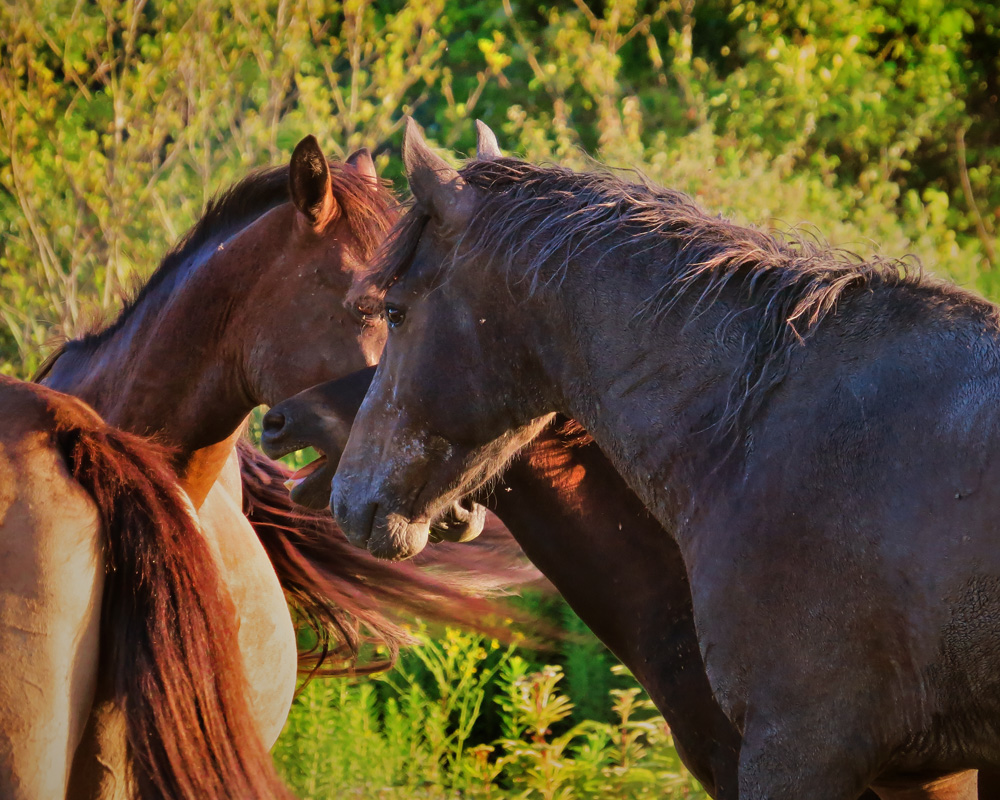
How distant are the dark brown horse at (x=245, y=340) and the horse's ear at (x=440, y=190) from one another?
770 millimetres

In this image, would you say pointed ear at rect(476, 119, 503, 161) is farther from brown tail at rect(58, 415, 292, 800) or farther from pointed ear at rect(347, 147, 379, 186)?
brown tail at rect(58, 415, 292, 800)

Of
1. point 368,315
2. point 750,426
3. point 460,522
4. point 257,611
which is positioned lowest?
point 257,611

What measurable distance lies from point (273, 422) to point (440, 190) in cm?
89

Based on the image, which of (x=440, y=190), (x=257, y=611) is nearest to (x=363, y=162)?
(x=440, y=190)

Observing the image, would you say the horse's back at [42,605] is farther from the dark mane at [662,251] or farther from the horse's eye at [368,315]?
the horse's eye at [368,315]

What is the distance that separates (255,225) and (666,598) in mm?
1589

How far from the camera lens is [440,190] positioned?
7.73 ft

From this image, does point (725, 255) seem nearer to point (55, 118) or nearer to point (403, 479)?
point (403, 479)

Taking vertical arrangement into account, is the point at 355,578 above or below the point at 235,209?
below

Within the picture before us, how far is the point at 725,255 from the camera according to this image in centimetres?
215

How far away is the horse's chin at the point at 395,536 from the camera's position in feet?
7.91

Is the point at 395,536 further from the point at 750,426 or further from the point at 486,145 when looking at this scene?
the point at 486,145

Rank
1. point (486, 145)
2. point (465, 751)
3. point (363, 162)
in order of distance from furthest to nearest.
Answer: point (465, 751)
point (363, 162)
point (486, 145)

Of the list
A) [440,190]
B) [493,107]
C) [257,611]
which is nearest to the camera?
[440,190]
